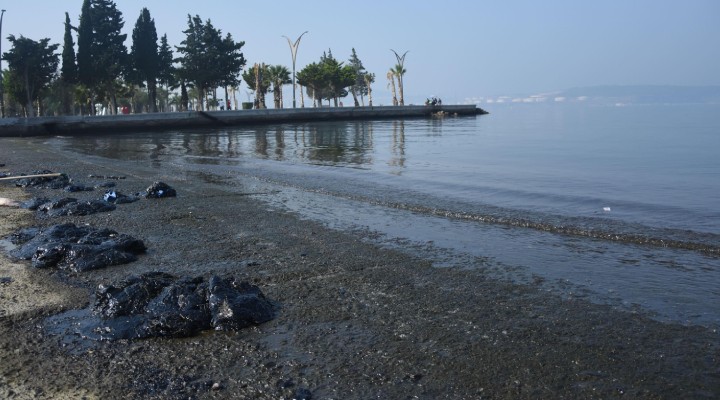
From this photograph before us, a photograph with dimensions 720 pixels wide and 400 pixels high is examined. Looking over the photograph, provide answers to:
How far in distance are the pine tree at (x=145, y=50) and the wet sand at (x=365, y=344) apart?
61895mm

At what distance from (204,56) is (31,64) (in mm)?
18619

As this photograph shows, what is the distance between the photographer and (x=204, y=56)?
71.1 m

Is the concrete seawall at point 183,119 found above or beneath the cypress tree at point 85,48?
beneath

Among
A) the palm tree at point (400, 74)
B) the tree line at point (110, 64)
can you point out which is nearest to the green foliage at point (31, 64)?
the tree line at point (110, 64)

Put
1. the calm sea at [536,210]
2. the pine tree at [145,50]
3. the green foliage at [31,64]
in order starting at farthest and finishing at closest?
the pine tree at [145,50] → the green foliage at [31,64] → the calm sea at [536,210]

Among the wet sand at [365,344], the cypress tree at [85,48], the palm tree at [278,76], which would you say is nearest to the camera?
the wet sand at [365,344]

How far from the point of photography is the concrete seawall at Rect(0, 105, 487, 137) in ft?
147

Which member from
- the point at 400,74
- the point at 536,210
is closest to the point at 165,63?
the point at 400,74

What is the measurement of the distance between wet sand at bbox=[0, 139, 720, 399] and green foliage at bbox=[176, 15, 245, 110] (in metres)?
66.9

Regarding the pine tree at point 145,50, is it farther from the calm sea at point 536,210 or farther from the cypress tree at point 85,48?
the calm sea at point 536,210

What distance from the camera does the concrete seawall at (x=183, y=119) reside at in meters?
44.7

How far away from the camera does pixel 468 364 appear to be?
14.2 ft

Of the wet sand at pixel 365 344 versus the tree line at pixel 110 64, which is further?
the tree line at pixel 110 64

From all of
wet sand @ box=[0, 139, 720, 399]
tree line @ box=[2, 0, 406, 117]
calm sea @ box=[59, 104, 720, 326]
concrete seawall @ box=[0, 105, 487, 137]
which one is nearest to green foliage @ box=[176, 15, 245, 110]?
tree line @ box=[2, 0, 406, 117]
